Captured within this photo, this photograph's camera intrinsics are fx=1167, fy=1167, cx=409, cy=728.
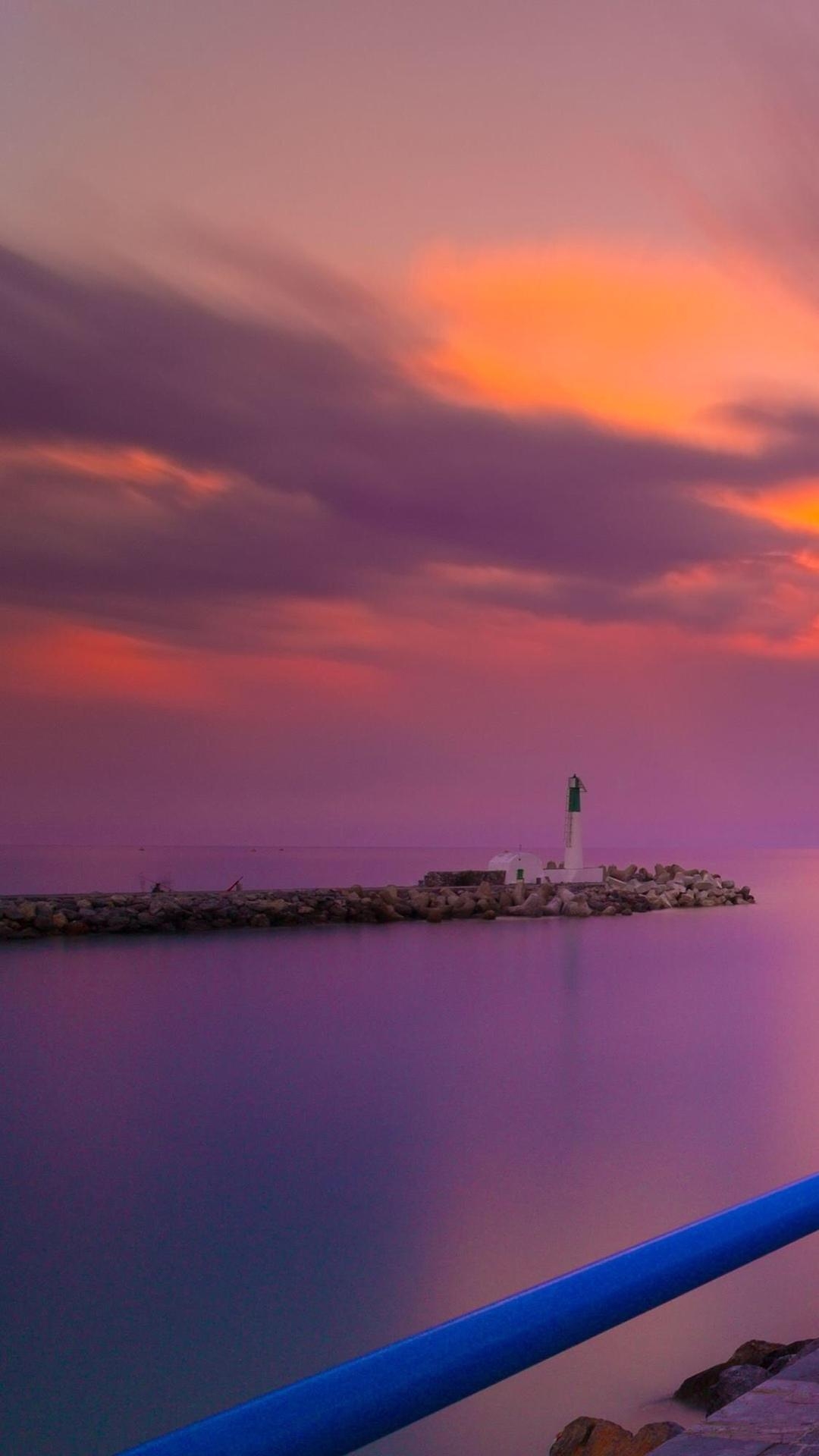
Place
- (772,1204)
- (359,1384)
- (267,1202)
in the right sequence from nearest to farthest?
(359,1384) → (772,1204) → (267,1202)

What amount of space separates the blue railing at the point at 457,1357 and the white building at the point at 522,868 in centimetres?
3904

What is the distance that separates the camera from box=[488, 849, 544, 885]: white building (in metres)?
40.8

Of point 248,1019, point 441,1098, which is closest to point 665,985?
point 248,1019

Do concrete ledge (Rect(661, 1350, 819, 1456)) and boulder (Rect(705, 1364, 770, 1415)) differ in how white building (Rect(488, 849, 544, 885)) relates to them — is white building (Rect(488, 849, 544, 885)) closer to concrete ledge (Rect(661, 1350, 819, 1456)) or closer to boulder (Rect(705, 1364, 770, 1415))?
boulder (Rect(705, 1364, 770, 1415))

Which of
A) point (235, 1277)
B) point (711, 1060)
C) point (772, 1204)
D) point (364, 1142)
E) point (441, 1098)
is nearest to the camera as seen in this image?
point (772, 1204)

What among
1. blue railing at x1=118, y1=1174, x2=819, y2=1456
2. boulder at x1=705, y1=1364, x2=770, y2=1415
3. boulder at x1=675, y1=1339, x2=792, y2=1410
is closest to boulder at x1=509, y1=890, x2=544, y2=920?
boulder at x1=675, y1=1339, x2=792, y2=1410

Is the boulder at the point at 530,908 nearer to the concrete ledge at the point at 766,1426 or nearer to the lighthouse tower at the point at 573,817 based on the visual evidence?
the lighthouse tower at the point at 573,817

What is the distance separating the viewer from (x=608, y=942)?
29.9 meters

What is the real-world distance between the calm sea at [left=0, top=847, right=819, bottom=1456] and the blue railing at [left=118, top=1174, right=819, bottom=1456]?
379cm

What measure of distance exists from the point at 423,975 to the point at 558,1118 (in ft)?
37.1

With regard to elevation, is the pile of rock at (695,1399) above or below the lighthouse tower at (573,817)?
below

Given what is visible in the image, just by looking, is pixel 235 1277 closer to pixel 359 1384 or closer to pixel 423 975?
pixel 359 1384

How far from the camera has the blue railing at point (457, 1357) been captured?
114 centimetres

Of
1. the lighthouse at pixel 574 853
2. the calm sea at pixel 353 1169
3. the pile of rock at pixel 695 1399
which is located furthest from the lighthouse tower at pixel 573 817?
the pile of rock at pixel 695 1399
